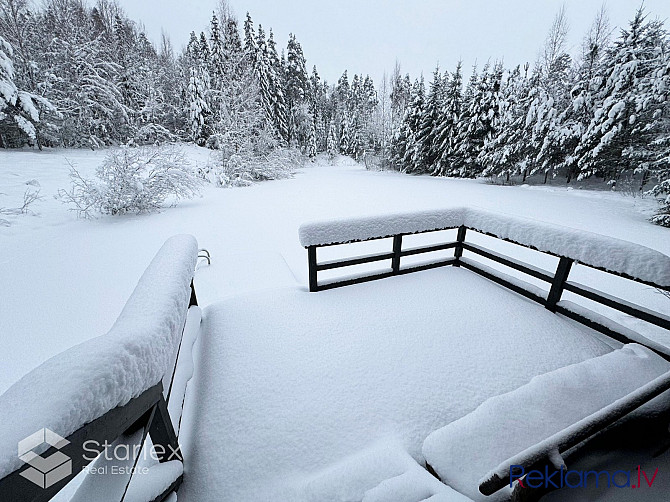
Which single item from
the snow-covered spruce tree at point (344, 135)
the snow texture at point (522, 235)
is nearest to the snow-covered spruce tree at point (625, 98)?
the snow texture at point (522, 235)

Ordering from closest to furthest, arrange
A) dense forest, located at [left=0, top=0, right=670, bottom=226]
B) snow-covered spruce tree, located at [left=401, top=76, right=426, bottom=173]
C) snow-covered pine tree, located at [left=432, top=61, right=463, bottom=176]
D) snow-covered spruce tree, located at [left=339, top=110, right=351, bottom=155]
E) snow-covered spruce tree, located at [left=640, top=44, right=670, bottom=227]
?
snow-covered spruce tree, located at [left=640, top=44, right=670, bottom=227] < dense forest, located at [left=0, top=0, right=670, bottom=226] < snow-covered pine tree, located at [left=432, top=61, right=463, bottom=176] < snow-covered spruce tree, located at [left=401, top=76, right=426, bottom=173] < snow-covered spruce tree, located at [left=339, top=110, right=351, bottom=155]

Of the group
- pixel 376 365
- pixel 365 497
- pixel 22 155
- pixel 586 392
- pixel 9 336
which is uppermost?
pixel 22 155

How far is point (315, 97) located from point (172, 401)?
50.5 m

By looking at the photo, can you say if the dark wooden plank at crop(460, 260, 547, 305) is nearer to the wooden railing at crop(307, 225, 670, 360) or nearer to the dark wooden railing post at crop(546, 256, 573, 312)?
the wooden railing at crop(307, 225, 670, 360)

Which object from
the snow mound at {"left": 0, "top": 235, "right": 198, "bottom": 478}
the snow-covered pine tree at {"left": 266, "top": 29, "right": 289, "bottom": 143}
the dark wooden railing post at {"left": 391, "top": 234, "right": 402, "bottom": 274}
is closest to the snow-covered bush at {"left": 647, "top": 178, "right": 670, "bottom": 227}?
the dark wooden railing post at {"left": 391, "top": 234, "right": 402, "bottom": 274}

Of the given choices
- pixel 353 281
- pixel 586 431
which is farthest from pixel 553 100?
pixel 586 431

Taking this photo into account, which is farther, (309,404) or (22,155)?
(22,155)

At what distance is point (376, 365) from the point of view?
263 cm

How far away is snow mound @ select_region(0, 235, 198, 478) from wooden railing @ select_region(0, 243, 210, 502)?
0.11 ft

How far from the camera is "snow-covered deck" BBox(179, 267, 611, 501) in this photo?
5.83 feet

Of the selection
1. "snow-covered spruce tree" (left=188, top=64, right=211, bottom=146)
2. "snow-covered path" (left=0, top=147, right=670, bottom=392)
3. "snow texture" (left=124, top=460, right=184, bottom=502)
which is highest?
"snow-covered spruce tree" (left=188, top=64, right=211, bottom=146)

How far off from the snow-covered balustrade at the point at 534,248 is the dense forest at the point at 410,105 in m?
9.33

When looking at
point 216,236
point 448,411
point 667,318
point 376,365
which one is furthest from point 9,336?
point 667,318

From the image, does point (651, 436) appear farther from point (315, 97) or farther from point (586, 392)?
point (315, 97)
